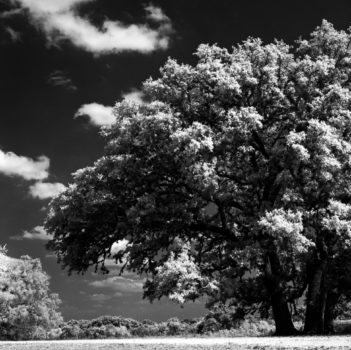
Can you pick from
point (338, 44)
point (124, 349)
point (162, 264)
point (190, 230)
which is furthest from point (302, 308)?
point (124, 349)

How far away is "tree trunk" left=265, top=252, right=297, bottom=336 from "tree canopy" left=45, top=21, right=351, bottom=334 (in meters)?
0.07

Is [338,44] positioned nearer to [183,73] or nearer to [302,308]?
[183,73]

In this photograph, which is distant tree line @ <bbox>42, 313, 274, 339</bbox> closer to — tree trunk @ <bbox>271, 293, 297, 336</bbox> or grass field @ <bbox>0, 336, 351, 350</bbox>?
tree trunk @ <bbox>271, 293, 297, 336</bbox>

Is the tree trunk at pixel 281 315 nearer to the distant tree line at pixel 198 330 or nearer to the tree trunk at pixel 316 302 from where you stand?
the tree trunk at pixel 316 302

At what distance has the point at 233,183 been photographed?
3109cm

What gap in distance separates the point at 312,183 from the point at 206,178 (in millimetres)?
5822

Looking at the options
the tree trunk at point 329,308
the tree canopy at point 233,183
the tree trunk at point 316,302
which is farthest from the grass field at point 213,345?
the tree trunk at point 329,308

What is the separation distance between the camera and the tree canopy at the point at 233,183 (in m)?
26.6

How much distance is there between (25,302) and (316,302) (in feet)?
80.5

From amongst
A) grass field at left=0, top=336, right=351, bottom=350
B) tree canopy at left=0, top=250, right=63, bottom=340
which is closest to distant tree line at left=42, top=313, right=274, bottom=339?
tree canopy at left=0, top=250, right=63, bottom=340

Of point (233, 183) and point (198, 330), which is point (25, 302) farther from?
point (233, 183)

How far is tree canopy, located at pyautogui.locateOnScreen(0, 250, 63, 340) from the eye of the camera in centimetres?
4138

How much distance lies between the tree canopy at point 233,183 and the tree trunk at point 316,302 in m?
0.06

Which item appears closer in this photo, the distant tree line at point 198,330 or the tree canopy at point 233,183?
the tree canopy at point 233,183
